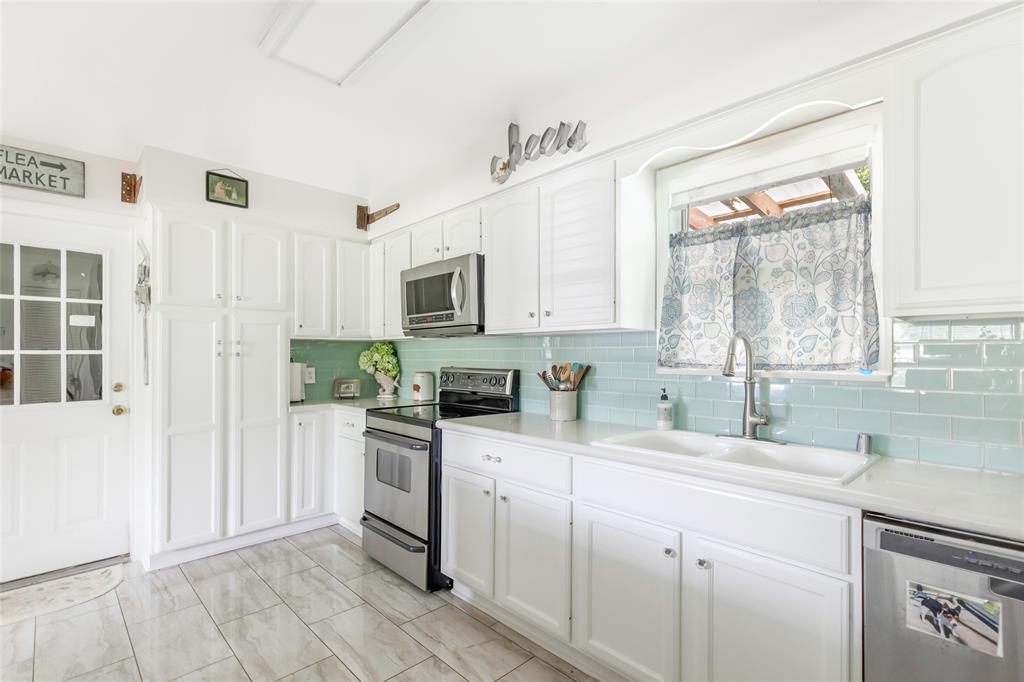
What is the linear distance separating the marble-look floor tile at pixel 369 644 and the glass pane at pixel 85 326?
7.40 feet

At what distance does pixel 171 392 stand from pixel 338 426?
3.51 feet

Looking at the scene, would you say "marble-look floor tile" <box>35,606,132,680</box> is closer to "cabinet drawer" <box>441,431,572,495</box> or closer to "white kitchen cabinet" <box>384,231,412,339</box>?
"cabinet drawer" <box>441,431,572,495</box>

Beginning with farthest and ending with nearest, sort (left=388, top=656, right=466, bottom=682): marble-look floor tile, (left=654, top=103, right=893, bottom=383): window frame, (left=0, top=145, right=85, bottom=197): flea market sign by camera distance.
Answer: (left=0, top=145, right=85, bottom=197): flea market sign
(left=388, top=656, right=466, bottom=682): marble-look floor tile
(left=654, top=103, right=893, bottom=383): window frame

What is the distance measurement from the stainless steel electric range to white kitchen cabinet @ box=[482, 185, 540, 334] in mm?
459

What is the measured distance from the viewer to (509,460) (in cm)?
221

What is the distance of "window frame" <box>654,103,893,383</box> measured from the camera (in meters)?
1.75

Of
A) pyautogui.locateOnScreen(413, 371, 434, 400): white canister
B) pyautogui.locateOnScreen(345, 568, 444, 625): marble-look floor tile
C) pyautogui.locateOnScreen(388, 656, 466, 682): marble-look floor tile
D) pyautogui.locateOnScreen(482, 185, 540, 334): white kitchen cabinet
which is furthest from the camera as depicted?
pyautogui.locateOnScreen(413, 371, 434, 400): white canister

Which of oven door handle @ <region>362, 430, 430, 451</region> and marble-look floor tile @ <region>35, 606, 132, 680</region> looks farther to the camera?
oven door handle @ <region>362, 430, 430, 451</region>

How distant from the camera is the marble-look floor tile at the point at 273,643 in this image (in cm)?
200

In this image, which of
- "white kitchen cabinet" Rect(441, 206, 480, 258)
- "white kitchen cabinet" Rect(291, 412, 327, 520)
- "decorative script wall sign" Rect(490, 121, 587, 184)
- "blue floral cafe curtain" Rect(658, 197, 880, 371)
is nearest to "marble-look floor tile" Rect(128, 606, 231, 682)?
"white kitchen cabinet" Rect(291, 412, 327, 520)

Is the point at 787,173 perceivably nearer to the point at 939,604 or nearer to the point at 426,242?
the point at 939,604

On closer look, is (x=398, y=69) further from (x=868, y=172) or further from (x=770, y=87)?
(x=868, y=172)

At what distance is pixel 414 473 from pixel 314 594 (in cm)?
83

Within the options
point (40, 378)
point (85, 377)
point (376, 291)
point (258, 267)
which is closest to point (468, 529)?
point (376, 291)
